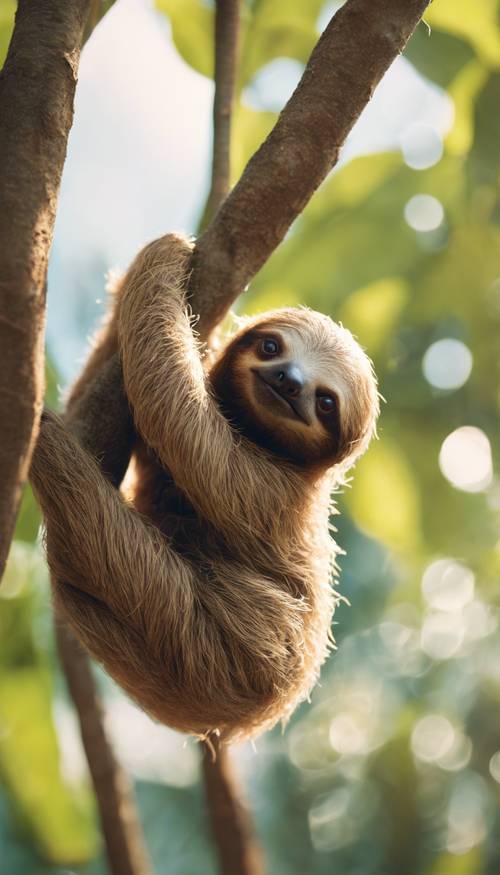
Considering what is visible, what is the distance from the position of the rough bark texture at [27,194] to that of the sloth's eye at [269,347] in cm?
214

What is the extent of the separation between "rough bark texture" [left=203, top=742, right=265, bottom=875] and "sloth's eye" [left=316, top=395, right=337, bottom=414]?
3632 mm

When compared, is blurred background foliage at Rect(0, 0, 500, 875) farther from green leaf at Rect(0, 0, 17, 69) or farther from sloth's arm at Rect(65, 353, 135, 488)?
sloth's arm at Rect(65, 353, 135, 488)

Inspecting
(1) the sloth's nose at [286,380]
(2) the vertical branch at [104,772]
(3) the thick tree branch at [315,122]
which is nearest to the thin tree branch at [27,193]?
(3) the thick tree branch at [315,122]

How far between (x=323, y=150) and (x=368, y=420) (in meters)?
1.74

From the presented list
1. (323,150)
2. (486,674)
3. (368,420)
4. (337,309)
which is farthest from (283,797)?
(323,150)

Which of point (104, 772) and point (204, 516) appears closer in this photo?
point (204, 516)

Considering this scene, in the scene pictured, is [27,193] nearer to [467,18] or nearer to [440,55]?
[440,55]

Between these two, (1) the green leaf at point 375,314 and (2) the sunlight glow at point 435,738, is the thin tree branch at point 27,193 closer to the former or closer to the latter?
(1) the green leaf at point 375,314

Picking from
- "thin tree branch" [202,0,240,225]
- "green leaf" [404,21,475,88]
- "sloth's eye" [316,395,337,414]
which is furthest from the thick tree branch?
"green leaf" [404,21,475,88]

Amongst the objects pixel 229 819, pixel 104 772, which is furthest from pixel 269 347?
pixel 229 819

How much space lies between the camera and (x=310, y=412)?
16.9 ft

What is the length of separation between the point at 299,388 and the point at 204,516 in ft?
2.86

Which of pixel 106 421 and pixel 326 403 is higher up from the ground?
pixel 326 403

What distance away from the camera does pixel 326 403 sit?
17.5 ft
